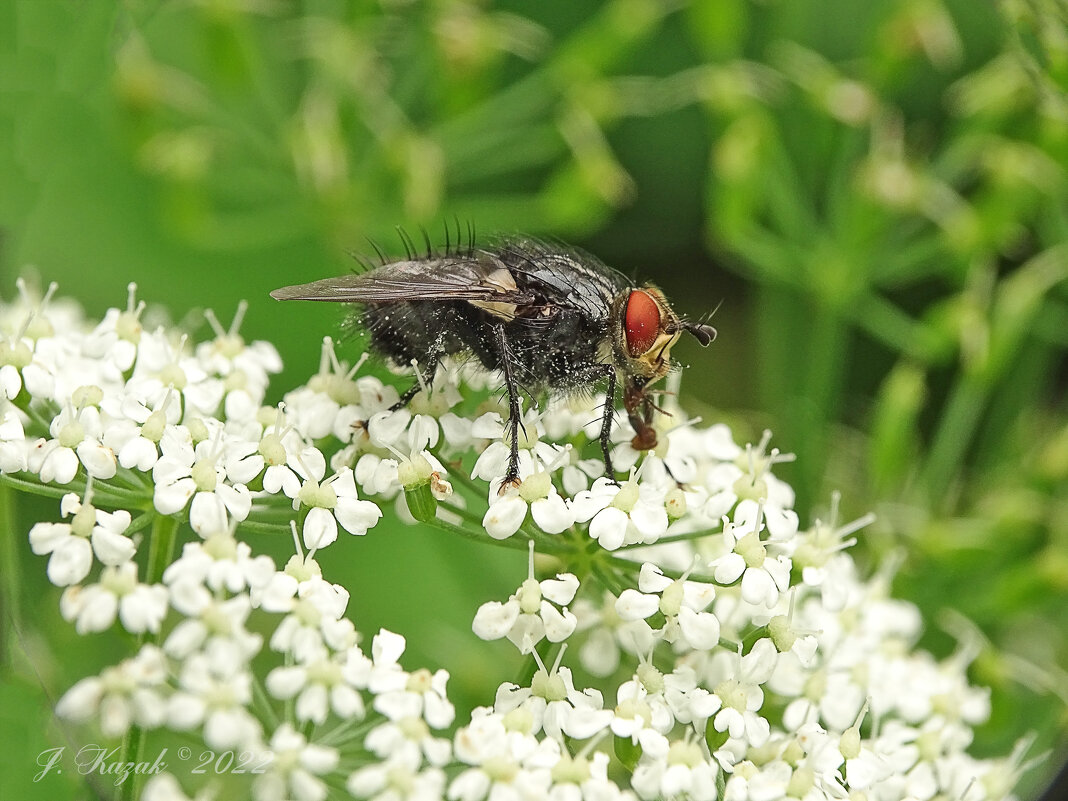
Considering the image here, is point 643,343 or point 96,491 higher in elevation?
point 643,343

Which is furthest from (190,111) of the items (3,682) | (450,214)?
(3,682)

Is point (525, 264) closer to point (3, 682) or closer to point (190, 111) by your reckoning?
point (3, 682)

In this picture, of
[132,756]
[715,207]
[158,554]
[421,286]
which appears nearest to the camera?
[132,756]

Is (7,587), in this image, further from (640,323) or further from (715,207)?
(715,207)

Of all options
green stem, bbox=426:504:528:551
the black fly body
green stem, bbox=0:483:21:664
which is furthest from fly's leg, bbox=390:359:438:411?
green stem, bbox=0:483:21:664

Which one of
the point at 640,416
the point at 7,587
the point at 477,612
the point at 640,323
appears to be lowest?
the point at 7,587

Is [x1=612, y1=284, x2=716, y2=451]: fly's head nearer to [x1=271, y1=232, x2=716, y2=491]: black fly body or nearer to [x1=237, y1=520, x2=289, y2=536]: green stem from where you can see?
[x1=271, y1=232, x2=716, y2=491]: black fly body

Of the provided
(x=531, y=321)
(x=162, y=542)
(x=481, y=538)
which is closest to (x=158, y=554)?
(x=162, y=542)

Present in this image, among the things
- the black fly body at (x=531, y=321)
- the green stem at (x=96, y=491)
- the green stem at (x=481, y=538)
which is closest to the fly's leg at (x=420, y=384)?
the black fly body at (x=531, y=321)
